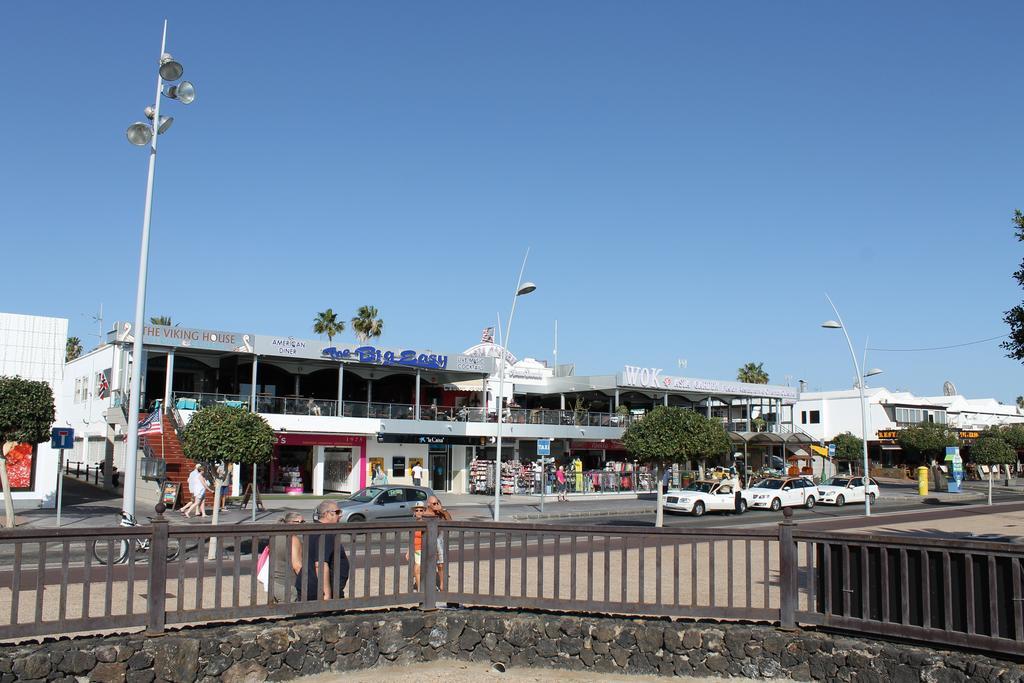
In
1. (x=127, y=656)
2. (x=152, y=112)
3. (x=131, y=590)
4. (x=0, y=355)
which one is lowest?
(x=127, y=656)

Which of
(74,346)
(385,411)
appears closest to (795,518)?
(385,411)

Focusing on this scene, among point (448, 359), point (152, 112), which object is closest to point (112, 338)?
point (448, 359)

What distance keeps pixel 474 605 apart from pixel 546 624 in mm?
862

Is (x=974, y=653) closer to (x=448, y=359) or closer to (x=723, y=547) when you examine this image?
(x=723, y=547)

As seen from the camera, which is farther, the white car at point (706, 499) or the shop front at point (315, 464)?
the shop front at point (315, 464)

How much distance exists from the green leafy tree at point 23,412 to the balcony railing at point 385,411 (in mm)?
7380

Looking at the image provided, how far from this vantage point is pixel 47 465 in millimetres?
29906

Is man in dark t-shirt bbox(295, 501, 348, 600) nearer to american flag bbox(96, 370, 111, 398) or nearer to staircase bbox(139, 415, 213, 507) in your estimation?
staircase bbox(139, 415, 213, 507)

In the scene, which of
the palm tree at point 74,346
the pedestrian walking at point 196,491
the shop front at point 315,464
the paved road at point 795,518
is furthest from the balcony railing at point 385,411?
the palm tree at point 74,346

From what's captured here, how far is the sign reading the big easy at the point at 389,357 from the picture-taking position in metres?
40.6

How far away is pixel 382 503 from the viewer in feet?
81.0

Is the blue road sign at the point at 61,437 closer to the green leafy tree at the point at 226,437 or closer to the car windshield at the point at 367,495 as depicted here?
the green leafy tree at the point at 226,437

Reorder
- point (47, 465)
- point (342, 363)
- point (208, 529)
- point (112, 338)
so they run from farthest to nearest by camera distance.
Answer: point (342, 363) → point (112, 338) → point (47, 465) → point (208, 529)

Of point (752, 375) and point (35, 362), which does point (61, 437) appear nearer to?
point (35, 362)
